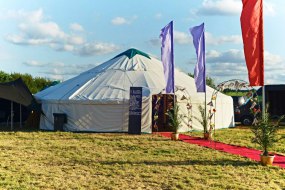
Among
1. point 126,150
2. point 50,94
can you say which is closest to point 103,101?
point 50,94

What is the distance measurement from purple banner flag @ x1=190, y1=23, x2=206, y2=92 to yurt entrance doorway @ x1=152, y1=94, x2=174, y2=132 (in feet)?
8.77

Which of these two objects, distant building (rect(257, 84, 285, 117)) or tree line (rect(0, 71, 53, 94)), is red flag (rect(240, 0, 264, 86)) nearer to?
distant building (rect(257, 84, 285, 117))

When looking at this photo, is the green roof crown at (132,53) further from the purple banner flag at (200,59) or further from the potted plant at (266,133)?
the potted plant at (266,133)

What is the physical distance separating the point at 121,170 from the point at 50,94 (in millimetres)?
10243

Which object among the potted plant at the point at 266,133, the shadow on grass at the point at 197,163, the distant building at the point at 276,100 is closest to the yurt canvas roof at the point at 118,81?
the distant building at the point at 276,100

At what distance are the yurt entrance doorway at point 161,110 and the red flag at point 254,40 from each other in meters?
7.16

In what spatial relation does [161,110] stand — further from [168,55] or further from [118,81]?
[168,55]

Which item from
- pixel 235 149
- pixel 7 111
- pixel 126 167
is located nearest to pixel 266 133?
pixel 235 149

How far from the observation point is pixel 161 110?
52.3 feet

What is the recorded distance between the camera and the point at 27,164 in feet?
26.9

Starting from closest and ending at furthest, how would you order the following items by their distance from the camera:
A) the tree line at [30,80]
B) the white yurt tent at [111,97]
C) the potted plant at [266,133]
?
the potted plant at [266,133] → the white yurt tent at [111,97] → the tree line at [30,80]

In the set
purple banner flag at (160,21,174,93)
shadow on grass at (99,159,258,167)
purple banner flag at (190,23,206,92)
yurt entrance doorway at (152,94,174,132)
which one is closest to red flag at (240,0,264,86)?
shadow on grass at (99,159,258,167)

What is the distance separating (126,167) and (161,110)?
8.15 m

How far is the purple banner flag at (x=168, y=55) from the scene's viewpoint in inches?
530
